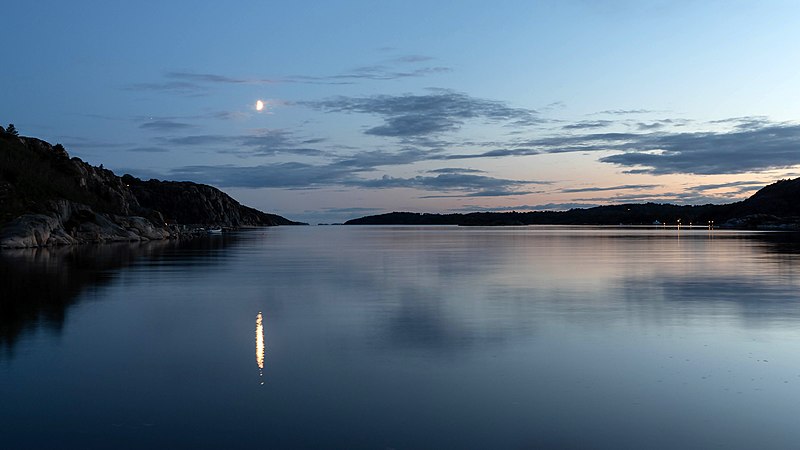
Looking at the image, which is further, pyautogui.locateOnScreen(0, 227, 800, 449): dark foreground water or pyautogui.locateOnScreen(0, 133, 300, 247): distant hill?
pyautogui.locateOnScreen(0, 133, 300, 247): distant hill

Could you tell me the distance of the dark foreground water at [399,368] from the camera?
33.6ft

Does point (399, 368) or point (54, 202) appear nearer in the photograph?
point (399, 368)

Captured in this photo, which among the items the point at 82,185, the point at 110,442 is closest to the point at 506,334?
the point at 110,442

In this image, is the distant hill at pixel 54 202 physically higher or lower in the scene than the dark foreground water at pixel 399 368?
higher

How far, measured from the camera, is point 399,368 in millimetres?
14633

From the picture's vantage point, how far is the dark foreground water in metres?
10.2

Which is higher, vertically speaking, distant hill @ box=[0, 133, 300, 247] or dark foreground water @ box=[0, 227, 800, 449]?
distant hill @ box=[0, 133, 300, 247]

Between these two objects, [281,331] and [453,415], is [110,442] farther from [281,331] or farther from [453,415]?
[281,331]

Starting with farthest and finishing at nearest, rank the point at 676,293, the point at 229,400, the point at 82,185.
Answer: the point at 82,185 < the point at 676,293 < the point at 229,400

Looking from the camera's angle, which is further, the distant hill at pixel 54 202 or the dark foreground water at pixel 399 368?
the distant hill at pixel 54 202

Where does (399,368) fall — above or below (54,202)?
below

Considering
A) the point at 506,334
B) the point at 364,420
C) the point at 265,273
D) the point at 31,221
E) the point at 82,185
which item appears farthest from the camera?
the point at 82,185

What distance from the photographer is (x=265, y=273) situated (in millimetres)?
41688

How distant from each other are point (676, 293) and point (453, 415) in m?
21.8
